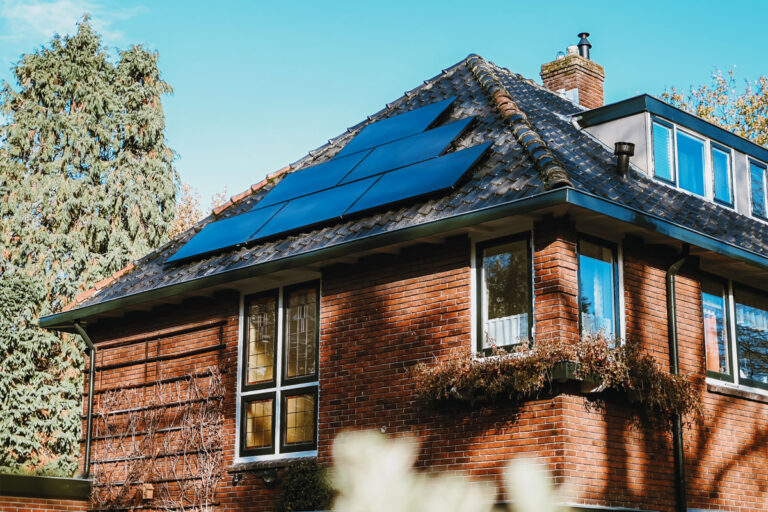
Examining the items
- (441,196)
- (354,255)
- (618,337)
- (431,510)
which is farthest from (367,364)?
(431,510)

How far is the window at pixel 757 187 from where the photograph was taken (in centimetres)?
1500

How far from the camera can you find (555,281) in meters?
10.2

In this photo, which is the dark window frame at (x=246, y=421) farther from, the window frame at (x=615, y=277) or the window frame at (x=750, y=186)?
the window frame at (x=750, y=186)

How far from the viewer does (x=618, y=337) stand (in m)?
10.7

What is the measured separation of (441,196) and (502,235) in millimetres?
1064

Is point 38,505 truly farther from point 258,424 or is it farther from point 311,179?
point 311,179

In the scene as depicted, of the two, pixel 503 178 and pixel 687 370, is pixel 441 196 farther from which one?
pixel 687 370

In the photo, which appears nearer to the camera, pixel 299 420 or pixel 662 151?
pixel 299 420

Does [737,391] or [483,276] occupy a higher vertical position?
[483,276]

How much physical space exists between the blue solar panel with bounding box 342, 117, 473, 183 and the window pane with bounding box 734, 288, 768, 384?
180 inches

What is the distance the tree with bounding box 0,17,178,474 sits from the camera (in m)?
26.3

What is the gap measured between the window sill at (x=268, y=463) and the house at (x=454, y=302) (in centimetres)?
4

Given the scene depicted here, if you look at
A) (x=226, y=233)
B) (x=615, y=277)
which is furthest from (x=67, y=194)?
(x=615, y=277)

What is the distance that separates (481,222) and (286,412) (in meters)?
4.33
